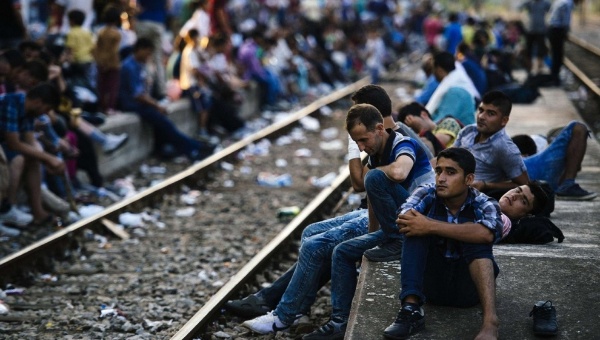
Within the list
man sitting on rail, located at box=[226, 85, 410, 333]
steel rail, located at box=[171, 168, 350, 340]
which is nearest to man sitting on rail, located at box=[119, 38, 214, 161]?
steel rail, located at box=[171, 168, 350, 340]

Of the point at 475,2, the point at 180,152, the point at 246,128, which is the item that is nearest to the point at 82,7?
the point at 180,152

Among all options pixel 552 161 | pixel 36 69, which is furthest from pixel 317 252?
pixel 36 69

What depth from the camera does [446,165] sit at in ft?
16.3

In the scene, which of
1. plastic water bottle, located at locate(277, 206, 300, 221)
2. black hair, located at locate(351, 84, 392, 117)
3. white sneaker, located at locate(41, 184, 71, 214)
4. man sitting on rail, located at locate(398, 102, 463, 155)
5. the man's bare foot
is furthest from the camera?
plastic water bottle, located at locate(277, 206, 300, 221)

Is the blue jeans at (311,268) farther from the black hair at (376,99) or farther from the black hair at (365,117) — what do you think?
the black hair at (365,117)

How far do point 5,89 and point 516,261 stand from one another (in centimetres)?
604

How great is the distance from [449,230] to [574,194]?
3645mm

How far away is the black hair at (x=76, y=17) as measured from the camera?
43.2ft

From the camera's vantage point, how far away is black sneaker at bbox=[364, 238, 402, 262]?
5785 mm

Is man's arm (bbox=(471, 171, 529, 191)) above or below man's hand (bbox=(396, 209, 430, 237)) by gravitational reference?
below

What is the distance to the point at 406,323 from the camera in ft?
15.4

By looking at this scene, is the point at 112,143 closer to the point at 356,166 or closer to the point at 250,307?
the point at 250,307

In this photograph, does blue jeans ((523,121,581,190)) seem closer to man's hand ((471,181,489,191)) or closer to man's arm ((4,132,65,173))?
man's hand ((471,181,489,191))

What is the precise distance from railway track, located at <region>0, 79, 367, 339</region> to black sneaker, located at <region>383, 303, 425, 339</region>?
1.67 meters
